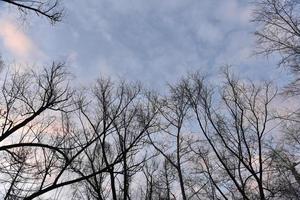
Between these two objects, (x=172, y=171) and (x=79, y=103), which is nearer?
(x=79, y=103)

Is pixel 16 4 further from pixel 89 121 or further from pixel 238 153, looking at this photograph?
pixel 238 153

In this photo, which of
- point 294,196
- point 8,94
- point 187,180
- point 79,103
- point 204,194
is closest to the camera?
point 8,94

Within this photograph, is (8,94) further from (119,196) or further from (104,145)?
(119,196)

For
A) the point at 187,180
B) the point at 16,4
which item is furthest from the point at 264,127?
the point at 16,4

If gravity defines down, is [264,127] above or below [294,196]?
above

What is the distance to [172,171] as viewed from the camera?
2569 centimetres

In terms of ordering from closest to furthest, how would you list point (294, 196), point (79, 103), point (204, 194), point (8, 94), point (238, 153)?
point (8, 94), point (79, 103), point (238, 153), point (294, 196), point (204, 194)

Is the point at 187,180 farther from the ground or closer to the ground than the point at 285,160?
farther from the ground

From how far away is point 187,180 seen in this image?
25.4m

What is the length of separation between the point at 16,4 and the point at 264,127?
1589 centimetres

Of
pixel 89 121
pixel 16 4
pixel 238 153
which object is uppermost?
pixel 89 121

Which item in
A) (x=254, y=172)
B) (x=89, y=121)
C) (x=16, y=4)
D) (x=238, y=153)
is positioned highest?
(x=89, y=121)

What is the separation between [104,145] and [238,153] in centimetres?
736

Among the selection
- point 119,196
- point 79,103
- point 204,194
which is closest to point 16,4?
point 79,103
